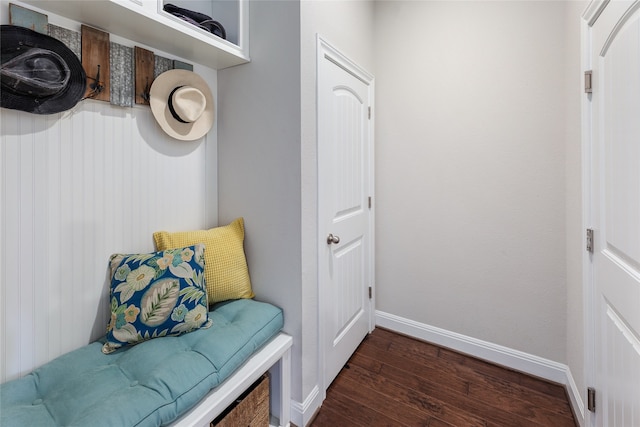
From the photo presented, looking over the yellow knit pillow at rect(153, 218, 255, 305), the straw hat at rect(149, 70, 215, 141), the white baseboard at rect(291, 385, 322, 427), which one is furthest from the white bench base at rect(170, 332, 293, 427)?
the straw hat at rect(149, 70, 215, 141)

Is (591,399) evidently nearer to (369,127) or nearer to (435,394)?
(435,394)

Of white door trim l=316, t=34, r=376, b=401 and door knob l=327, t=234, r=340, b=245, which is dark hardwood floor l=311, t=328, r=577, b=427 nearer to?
white door trim l=316, t=34, r=376, b=401

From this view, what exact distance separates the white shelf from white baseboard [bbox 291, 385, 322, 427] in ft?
6.05

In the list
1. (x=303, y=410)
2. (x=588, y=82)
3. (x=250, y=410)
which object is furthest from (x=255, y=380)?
(x=588, y=82)

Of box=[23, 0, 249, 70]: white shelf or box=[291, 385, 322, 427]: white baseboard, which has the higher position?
A: box=[23, 0, 249, 70]: white shelf

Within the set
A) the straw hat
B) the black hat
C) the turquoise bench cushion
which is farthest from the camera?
the straw hat

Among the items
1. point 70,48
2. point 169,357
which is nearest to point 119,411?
point 169,357

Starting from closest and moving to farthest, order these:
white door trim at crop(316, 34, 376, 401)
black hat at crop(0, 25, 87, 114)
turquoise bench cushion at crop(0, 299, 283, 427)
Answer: turquoise bench cushion at crop(0, 299, 283, 427), black hat at crop(0, 25, 87, 114), white door trim at crop(316, 34, 376, 401)

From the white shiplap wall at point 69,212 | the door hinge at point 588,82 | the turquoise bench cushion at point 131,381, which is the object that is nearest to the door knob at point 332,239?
the turquoise bench cushion at point 131,381

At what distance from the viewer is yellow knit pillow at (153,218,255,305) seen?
1.40 m

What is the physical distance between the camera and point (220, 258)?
1.42 m

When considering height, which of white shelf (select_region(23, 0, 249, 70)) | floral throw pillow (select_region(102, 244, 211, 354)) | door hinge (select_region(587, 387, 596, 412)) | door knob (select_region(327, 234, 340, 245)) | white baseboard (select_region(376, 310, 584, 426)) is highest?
white shelf (select_region(23, 0, 249, 70))

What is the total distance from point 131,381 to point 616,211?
1.88m

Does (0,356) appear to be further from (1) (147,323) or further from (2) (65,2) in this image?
(2) (65,2)
